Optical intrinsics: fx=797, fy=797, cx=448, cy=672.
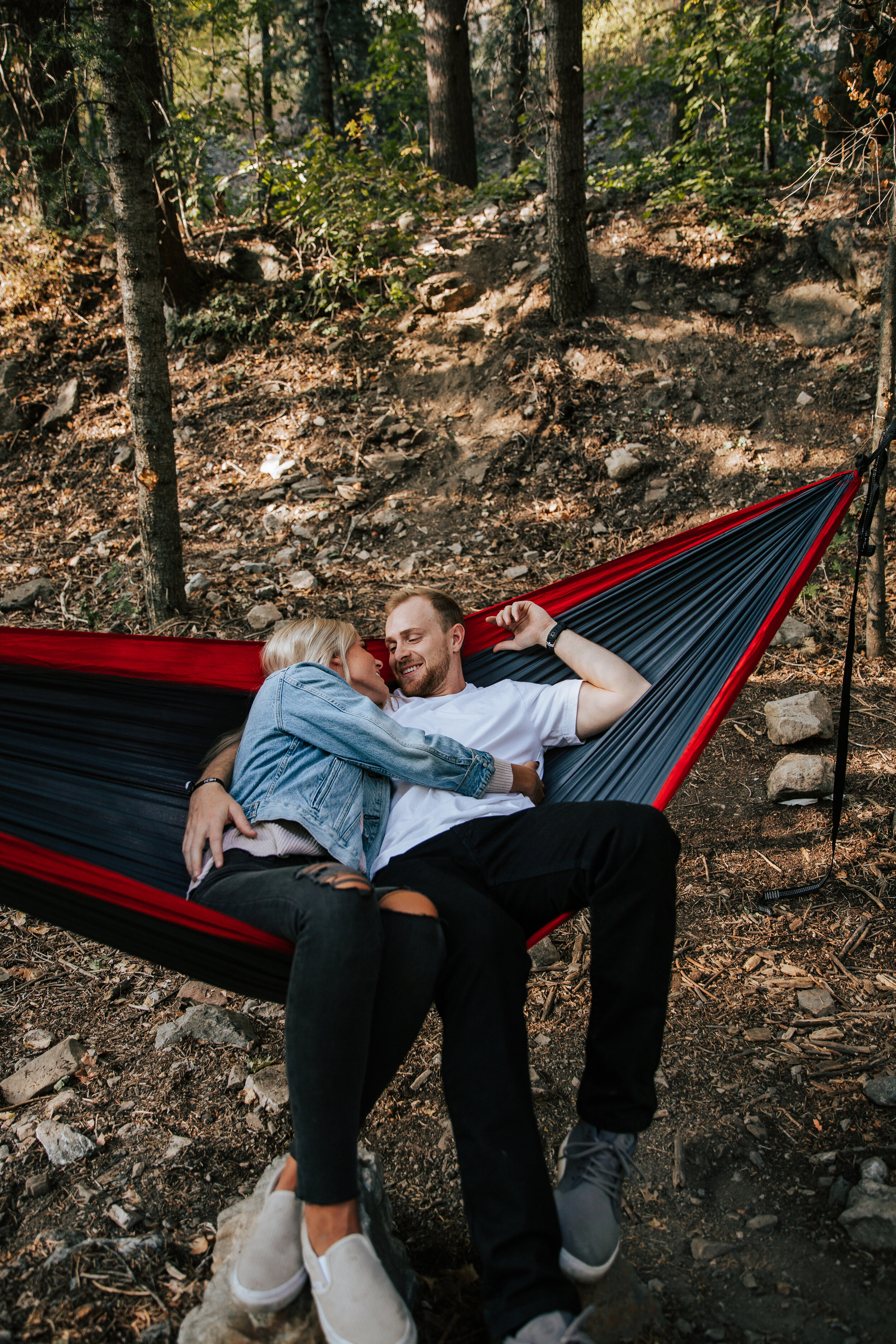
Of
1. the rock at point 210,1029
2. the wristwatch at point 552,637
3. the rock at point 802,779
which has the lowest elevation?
the rock at point 210,1029

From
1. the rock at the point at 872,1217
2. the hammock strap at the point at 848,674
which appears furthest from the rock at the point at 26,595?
the rock at the point at 872,1217

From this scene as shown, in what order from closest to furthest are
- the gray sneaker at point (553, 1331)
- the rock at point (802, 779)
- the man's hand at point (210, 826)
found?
the gray sneaker at point (553, 1331)
the man's hand at point (210, 826)
the rock at point (802, 779)

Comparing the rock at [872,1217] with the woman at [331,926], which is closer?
the woman at [331,926]

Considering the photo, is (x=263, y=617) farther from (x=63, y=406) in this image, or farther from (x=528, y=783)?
(x=63, y=406)

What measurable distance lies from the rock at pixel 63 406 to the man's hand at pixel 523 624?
4068 mm

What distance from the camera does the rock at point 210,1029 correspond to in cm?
171

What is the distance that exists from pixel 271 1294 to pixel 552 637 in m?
1.34

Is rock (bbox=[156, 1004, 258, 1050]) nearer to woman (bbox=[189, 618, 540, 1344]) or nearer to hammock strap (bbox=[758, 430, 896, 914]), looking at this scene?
woman (bbox=[189, 618, 540, 1344])

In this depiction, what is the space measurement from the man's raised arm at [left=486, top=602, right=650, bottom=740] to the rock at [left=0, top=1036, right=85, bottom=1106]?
1255 millimetres

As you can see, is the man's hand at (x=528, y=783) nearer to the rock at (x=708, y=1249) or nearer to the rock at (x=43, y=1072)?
the rock at (x=708, y=1249)

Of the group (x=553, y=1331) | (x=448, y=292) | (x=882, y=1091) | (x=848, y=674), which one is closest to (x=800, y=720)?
(x=848, y=674)

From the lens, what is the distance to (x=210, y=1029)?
1.73 meters

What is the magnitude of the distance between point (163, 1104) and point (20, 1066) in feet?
1.11

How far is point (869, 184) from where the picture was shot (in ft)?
13.7
